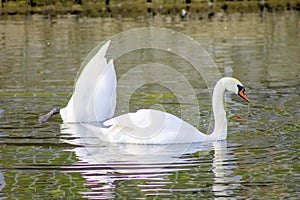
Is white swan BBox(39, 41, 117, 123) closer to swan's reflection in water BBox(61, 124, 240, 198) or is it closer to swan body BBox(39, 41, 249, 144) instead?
swan body BBox(39, 41, 249, 144)

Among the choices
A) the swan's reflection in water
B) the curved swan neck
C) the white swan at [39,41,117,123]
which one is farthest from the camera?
the white swan at [39,41,117,123]

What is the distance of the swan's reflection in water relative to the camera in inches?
329

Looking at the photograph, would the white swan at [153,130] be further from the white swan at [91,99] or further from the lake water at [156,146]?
the white swan at [91,99]

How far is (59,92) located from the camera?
14.9 m

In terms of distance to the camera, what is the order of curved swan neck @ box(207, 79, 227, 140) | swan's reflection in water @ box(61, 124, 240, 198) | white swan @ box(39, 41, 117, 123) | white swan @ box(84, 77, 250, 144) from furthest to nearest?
white swan @ box(39, 41, 117, 123), curved swan neck @ box(207, 79, 227, 140), white swan @ box(84, 77, 250, 144), swan's reflection in water @ box(61, 124, 240, 198)

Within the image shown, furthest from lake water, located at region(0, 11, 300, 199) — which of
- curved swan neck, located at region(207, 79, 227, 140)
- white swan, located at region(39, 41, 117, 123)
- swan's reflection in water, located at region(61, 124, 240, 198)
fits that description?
white swan, located at region(39, 41, 117, 123)

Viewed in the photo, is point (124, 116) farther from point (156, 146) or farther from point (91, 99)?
point (91, 99)

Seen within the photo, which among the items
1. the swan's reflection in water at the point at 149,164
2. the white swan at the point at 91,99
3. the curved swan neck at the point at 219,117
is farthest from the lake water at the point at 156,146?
the white swan at the point at 91,99

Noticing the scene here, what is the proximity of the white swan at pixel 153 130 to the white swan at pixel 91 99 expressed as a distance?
5.25 feet

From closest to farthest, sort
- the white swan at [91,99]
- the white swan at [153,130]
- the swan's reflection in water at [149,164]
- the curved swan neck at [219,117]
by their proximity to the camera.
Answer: the swan's reflection in water at [149,164] < the white swan at [153,130] < the curved swan neck at [219,117] < the white swan at [91,99]

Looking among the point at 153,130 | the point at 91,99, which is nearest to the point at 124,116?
the point at 153,130

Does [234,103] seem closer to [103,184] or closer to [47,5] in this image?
[103,184]

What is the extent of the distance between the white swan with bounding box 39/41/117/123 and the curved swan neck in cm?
199

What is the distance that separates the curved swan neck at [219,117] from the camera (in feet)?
35.0
